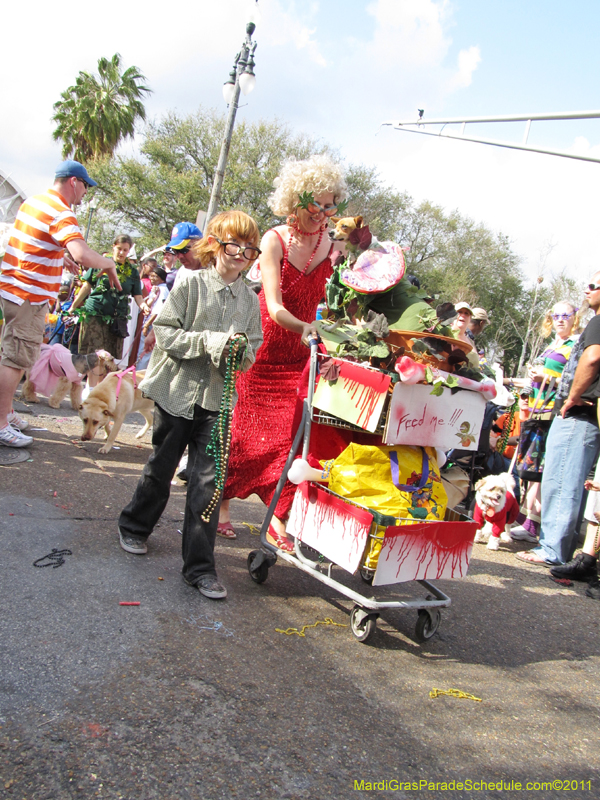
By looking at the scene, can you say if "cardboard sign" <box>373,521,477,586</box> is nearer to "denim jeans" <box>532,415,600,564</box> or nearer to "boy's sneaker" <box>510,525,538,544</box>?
"denim jeans" <box>532,415,600,564</box>

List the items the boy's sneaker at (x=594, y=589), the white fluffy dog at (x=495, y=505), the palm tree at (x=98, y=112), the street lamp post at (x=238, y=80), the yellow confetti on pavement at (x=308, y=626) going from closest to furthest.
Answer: the yellow confetti on pavement at (x=308, y=626) < the boy's sneaker at (x=594, y=589) < the white fluffy dog at (x=495, y=505) < the street lamp post at (x=238, y=80) < the palm tree at (x=98, y=112)

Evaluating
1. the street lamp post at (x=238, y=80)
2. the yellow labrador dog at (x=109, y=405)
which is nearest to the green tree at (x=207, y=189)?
the street lamp post at (x=238, y=80)

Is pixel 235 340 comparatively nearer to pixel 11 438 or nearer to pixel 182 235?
pixel 11 438

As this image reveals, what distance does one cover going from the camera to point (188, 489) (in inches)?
127

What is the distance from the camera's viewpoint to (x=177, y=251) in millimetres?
5836

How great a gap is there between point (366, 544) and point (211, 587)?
2.77 ft

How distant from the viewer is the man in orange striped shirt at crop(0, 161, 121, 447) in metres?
4.49

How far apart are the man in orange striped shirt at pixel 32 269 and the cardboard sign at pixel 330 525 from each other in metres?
2.28

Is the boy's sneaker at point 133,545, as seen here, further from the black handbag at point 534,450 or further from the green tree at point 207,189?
the green tree at point 207,189

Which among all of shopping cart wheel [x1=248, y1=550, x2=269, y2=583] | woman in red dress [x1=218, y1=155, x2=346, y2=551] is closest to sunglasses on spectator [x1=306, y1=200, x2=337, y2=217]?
woman in red dress [x1=218, y1=155, x2=346, y2=551]

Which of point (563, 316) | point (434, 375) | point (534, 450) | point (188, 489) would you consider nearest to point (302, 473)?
point (188, 489)

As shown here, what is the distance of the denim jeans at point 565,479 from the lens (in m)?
5.03

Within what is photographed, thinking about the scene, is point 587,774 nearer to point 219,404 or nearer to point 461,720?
point 461,720

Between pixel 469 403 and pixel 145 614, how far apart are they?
192 cm
